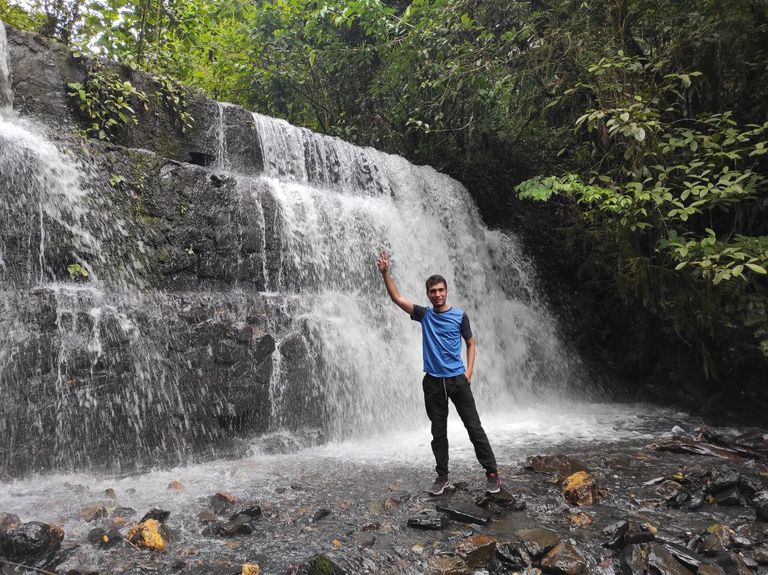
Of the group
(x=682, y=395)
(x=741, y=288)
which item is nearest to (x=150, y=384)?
(x=741, y=288)

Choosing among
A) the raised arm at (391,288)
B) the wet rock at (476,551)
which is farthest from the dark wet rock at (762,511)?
the raised arm at (391,288)

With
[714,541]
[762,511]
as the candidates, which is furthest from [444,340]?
[762,511]

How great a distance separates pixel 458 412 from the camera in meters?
4.51

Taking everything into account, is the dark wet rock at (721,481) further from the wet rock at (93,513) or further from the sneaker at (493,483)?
the wet rock at (93,513)

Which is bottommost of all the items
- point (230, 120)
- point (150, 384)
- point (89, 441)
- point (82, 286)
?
point (89, 441)

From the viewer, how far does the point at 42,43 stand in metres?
7.05

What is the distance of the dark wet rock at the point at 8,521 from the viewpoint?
3.52 meters

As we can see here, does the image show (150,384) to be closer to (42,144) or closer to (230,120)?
(42,144)

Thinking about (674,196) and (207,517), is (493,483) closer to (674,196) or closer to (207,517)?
(207,517)

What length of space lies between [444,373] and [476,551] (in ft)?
5.01

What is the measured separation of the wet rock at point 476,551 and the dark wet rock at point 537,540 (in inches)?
9.2

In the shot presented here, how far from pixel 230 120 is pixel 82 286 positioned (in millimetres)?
4318

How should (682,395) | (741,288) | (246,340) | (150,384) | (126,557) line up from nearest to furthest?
1. (126,557)
2. (150,384)
3. (246,340)
4. (741,288)
5. (682,395)

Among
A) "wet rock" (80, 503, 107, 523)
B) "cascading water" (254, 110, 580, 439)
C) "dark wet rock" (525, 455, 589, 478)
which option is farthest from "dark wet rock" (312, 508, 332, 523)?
"cascading water" (254, 110, 580, 439)
